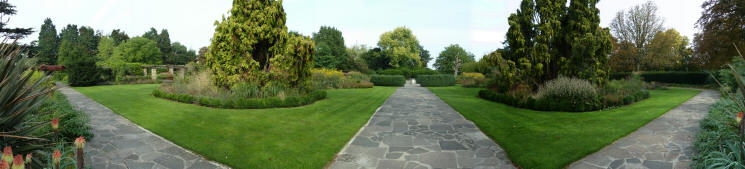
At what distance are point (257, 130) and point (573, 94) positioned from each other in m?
9.09

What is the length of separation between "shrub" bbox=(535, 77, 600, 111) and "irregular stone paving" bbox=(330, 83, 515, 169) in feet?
12.7

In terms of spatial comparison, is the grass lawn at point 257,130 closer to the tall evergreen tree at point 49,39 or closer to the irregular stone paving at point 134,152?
the irregular stone paving at point 134,152

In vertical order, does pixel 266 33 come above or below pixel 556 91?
above

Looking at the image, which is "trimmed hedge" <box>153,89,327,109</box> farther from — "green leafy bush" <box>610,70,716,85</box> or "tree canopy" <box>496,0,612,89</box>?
"green leafy bush" <box>610,70,716,85</box>

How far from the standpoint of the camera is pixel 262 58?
11.5 metres

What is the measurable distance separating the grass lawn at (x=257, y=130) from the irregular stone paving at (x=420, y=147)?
0.33 meters

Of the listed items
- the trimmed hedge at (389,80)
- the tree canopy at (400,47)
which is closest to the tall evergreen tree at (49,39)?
the tree canopy at (400,47)

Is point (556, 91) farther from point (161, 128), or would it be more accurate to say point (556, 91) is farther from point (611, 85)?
point (161, 128)

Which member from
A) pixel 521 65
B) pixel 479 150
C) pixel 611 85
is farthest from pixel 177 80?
pixel 611 85

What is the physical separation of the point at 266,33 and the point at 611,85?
13.1 m

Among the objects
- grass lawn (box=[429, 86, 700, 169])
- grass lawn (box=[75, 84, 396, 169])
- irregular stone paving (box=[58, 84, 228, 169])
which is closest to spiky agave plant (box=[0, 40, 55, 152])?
irregular stone paving (box=[58, 84, 228, 169])

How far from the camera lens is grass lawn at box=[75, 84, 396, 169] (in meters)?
4.41

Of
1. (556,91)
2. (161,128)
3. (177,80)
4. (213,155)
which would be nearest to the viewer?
(213,155)

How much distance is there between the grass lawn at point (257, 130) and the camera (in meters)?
4.41
